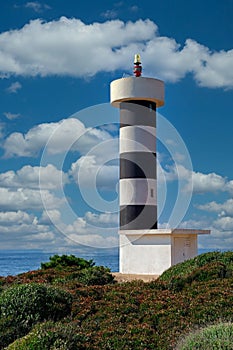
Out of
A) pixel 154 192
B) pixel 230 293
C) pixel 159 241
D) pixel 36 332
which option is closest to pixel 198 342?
pixel 36 332

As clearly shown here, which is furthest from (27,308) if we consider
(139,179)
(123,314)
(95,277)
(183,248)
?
(183,248)

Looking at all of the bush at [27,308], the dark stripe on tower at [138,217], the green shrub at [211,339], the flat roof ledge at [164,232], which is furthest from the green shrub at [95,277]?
the green shrub at [211,339]

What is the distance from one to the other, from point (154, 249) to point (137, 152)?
3.63 m

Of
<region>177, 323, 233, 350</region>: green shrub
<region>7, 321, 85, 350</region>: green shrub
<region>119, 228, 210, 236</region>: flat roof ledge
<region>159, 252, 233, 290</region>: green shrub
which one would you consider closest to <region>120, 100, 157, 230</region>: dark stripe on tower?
<region>119, 228, 210, 236</region>: flat roof ledge

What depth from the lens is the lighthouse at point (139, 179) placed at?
67.9ft

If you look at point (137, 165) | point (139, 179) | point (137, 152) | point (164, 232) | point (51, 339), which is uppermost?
point (137, 152)

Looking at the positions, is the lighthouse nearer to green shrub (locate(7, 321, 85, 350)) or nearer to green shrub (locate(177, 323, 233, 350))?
green shrub (locate(7, 321, 85, 350))

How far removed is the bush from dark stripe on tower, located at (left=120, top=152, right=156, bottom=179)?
36.1 ft

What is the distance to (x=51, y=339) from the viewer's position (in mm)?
7641

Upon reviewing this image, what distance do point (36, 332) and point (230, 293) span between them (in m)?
3.72

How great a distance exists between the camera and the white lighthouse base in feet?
65.6

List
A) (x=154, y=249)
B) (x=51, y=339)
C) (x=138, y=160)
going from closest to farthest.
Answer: (x=51, y=339) → (x=154, y=249) → (x=138, y=160)

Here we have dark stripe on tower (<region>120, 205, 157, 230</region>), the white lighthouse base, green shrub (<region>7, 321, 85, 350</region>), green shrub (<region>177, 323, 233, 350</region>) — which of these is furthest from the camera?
dark stripe on tower (<region>120, 205, 157, 230</region>)

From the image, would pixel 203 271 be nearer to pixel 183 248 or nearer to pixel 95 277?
pixel 95 277
